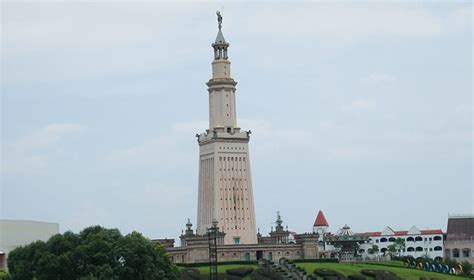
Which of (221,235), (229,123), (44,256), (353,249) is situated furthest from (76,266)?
(353,249)

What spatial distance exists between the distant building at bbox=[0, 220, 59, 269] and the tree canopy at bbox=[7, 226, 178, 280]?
21510mm

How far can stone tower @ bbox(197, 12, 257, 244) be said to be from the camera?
153 m

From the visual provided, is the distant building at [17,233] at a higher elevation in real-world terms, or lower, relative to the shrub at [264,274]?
higher

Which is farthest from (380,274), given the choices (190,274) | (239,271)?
(190,274)

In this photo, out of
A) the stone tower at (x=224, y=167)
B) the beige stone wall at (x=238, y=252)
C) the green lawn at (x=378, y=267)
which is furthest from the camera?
the stone tower at (x=224, y=167)

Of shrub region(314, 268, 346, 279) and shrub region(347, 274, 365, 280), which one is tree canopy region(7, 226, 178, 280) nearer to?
shrub region(314, 268, 346, 279)

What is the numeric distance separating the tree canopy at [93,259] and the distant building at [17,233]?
21.5 meters

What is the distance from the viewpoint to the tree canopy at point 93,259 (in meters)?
111

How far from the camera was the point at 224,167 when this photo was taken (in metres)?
154

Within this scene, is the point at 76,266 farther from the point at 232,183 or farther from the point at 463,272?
the point at 463,272

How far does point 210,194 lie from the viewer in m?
154

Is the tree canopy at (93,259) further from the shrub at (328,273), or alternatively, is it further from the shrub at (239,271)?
the shrub at (328,273)

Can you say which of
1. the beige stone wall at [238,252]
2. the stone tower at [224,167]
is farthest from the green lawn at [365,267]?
the stone tower at [224,167]

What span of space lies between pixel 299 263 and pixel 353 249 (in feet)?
123
